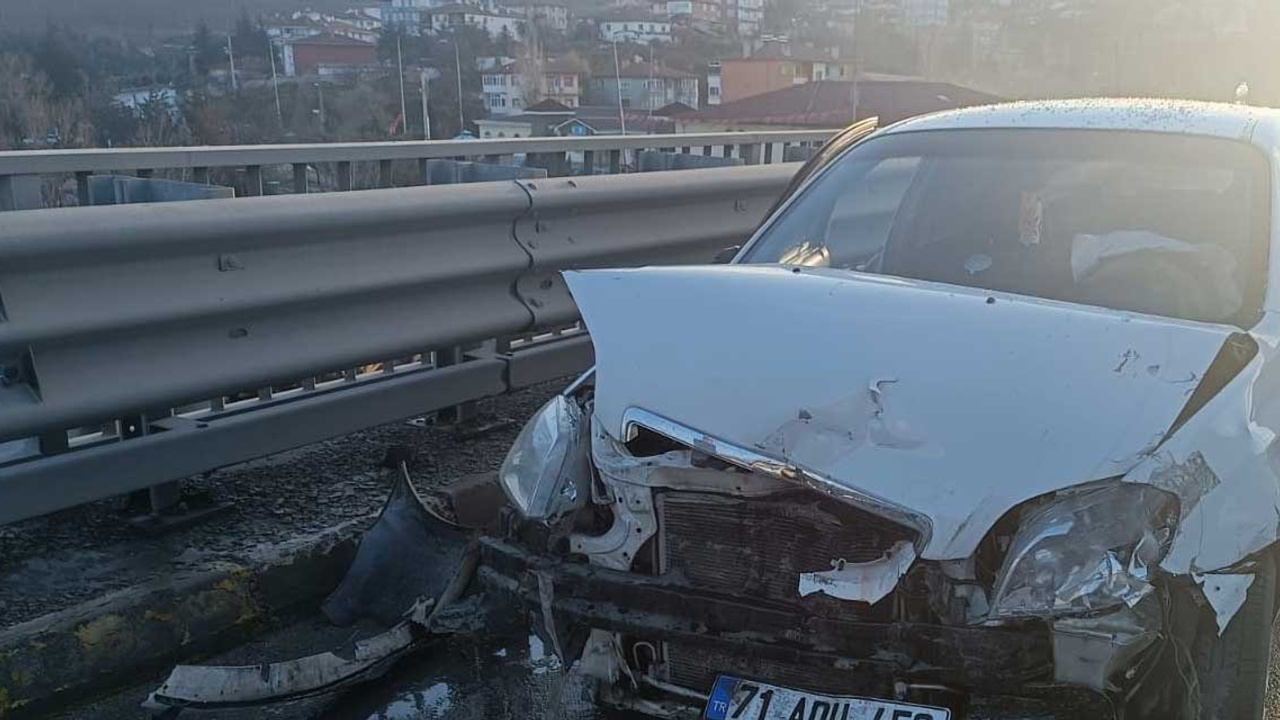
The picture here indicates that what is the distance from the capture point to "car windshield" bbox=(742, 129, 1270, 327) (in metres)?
3.26

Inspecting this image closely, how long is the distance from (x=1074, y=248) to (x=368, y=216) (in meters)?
2.37

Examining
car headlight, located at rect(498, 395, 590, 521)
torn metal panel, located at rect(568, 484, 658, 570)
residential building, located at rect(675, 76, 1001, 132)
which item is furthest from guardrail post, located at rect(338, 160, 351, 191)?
residential building, located at rect(675, 76, 1001, 132)

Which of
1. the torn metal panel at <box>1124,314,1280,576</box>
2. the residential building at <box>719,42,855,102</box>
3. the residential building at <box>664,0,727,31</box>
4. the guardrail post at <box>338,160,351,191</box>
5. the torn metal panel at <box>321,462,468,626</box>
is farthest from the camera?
the residential building at <box>664,0,727,31</box>

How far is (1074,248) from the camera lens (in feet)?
11.4

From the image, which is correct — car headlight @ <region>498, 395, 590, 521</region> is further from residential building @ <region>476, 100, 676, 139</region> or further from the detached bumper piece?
residential building @ <region>476, 100, 676, 139</region>

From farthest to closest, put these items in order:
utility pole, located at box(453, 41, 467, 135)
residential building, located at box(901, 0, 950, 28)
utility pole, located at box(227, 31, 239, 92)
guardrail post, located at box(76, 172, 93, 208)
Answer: utility pole, located at box(453, 41, 467, 135)
utility pole, located at box(227, 31, 239, 92)
residential building, located at box(901, 0, 950, 28)
guardrail post, located at box(76, 172, 93, 208)

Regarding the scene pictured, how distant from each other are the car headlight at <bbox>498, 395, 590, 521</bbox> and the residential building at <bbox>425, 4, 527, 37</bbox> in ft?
178

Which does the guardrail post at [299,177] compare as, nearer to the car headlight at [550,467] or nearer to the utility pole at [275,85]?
the car headlight at [550,467]

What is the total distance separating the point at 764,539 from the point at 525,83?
52705mm

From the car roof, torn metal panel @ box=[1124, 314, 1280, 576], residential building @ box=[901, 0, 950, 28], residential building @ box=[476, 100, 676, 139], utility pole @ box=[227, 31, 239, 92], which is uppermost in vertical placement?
residential building @ box=[901, 0, 950, 28]

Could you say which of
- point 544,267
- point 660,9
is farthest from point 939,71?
point 544,267

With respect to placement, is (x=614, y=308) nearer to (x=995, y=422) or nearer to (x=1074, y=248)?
(x=995, y=422)

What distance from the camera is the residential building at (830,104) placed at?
34.3 metres

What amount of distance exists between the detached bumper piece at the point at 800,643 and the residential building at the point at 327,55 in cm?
4385
